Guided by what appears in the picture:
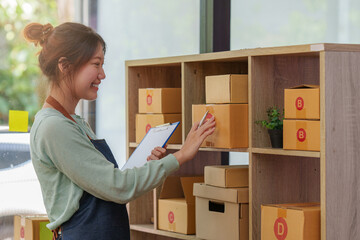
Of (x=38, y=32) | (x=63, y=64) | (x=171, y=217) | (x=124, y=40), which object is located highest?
(x=124, y=40)

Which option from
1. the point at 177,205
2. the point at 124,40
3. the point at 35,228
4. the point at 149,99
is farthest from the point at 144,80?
the point at 35,228

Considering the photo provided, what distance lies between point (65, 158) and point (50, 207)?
23cm

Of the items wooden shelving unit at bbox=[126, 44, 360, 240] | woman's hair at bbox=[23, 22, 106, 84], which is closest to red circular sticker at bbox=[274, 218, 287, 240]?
wooden shelving unit at bbox=[126, 44, 360, 240]

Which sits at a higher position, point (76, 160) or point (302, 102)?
point (302, 102)

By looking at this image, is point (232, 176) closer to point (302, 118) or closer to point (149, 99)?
point (302, 118)

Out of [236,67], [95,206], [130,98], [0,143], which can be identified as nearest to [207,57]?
[236,67]

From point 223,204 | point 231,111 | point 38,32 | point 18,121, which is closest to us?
point 38,32

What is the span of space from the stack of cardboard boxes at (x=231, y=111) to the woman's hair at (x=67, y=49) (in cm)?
61

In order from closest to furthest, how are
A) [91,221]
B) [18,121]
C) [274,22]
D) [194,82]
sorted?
[91,221] → [194,82] → [18,121] → [274,22]

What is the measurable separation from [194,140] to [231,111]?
0.84 ft

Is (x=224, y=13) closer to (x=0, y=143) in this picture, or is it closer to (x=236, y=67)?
(x=236, y=67)

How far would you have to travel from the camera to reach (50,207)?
89.8 inches

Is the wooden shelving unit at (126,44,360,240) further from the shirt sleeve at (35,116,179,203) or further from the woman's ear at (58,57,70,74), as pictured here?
the woman's ear at (58,57,70,74)

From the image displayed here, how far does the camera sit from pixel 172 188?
3250 millimetres
